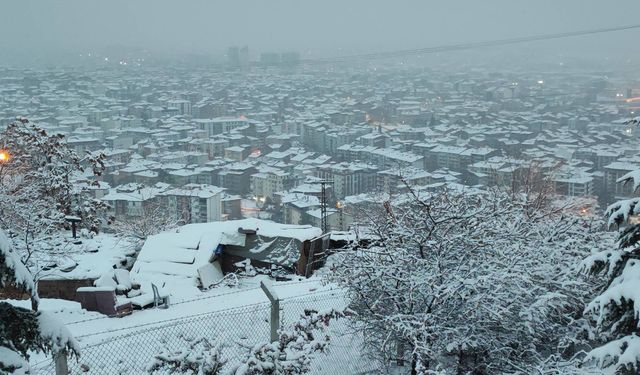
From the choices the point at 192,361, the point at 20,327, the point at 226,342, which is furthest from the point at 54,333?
the point at 226,342

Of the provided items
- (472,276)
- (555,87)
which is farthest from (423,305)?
(555,87)

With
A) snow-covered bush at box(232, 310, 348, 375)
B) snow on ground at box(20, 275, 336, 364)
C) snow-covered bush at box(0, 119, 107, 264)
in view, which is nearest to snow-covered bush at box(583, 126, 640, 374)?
snow-covered bush at box(232, 310, 348, 375)

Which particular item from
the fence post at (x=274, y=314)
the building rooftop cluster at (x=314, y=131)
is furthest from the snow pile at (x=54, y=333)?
the building rooftop cluster at (x=314, y=131)

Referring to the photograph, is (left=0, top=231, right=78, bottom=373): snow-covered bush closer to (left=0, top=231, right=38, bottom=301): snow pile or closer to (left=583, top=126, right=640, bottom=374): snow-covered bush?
(left=0, top=231, right=38, bottom=301): snow pile

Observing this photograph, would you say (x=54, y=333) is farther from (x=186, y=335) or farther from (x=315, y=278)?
(x=315, y=278)

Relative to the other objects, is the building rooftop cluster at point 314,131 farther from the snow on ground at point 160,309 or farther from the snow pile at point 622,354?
the snow pile at point 622,354

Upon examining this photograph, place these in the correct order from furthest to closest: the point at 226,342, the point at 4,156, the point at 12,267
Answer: the point at 4,156 → the point at 226,342 → the point at 12,267
